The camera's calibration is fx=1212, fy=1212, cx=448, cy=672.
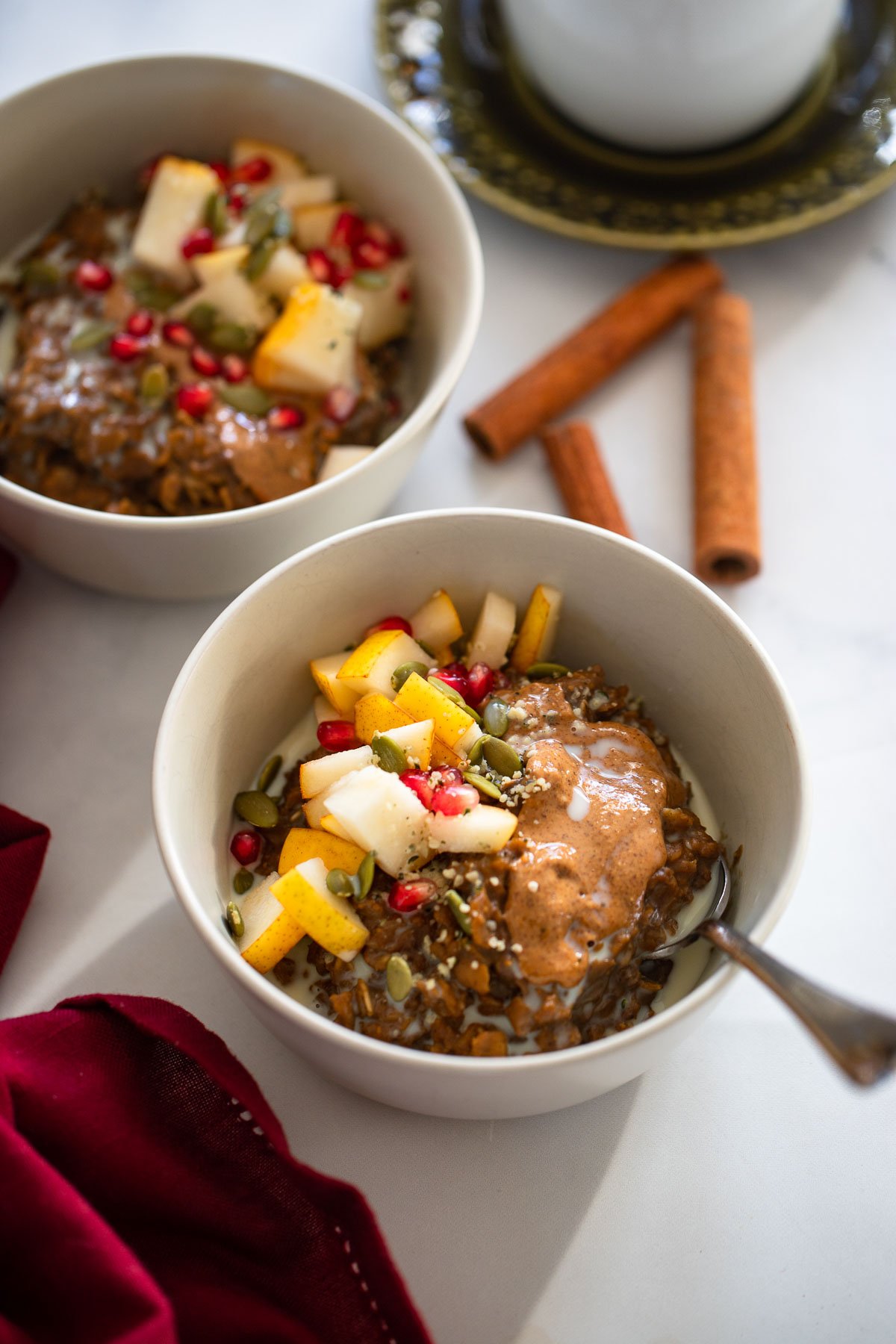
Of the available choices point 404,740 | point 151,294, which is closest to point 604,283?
point 151,294

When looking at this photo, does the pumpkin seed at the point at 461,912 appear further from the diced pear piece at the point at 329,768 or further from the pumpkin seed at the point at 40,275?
the pumpkin seed at the point at 40,275

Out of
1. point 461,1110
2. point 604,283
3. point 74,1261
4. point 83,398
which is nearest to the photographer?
point 74,1261

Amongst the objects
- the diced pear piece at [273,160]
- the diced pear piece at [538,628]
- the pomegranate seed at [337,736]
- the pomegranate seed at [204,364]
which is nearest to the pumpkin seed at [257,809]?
the pomegranate seed at [337,736]

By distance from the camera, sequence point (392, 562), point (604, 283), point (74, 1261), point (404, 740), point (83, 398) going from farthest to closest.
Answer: point (604, 283), point (83, 398), point (392, 562), point (404, 740), point (74, 1261)

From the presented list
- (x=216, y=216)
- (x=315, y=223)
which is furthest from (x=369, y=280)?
(x=216, y=216)

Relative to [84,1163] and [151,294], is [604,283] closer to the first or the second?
[151,294]

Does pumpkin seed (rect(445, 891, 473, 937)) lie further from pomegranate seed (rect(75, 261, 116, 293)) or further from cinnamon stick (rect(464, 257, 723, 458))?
pomegranate seed (rect(75, 261, 116, 293))

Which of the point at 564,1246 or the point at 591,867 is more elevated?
the point at 591,867
